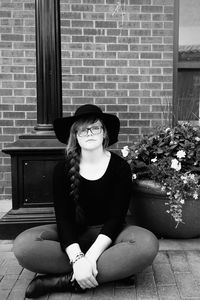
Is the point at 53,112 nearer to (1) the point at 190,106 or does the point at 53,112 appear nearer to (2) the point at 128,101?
(2) the point at 128,101

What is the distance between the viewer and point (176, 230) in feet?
11.1

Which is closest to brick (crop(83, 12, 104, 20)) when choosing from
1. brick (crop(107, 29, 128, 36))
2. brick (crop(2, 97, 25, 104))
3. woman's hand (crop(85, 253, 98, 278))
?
brick (crop(107, 29, 128, 36))

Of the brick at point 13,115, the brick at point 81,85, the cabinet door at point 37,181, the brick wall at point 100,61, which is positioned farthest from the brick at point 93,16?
the cabinet door at point 37,181

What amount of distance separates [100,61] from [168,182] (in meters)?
2.06

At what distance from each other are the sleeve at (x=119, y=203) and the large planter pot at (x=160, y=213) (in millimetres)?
609

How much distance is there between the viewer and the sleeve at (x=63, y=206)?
2623 mm

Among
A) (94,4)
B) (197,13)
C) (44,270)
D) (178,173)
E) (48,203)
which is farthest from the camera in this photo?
(197,13)

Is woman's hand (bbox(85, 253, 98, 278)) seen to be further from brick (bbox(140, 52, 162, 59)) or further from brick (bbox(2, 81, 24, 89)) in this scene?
brick (bbox(140, 52, 162, 59))

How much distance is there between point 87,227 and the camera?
279cm

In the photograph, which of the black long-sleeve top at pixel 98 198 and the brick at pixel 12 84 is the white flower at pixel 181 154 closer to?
the black long-sleeve top at pixel 98 198

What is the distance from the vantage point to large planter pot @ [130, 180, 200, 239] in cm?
328

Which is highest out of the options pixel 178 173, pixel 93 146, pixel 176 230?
pixel 93 146

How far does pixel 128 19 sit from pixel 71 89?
3.51ft

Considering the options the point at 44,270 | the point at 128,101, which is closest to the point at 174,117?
the point at 128,101
